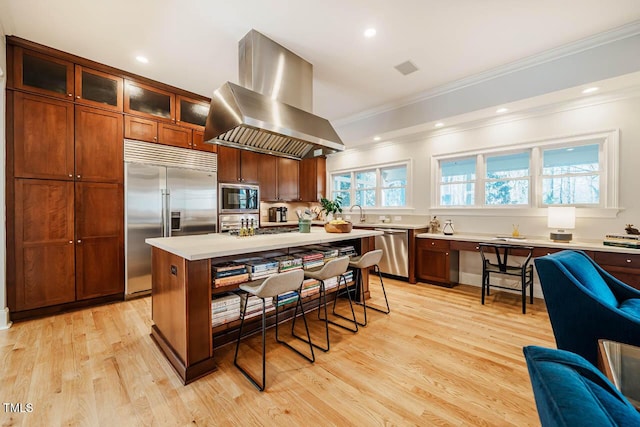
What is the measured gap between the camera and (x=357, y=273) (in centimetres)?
338

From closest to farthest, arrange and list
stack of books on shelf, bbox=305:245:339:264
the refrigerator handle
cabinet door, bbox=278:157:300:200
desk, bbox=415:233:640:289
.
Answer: desk, bbox=415:233:640:289
stack of books on shelf, bbox=305:245:339:264
the refrigerator handle
cabinet door, bbox=278:157:300:200

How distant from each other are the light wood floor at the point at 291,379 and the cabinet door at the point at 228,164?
2.38 metres

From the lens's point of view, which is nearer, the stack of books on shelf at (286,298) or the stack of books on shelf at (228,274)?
the stack of books on shelf at (228,274)

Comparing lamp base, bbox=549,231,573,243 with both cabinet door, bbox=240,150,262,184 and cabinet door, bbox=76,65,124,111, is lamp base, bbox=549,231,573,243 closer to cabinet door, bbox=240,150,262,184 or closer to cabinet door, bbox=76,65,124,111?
→ cabinet door, bbox=240,150,262,184

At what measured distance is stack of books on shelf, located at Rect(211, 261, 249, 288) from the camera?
81.3 inches

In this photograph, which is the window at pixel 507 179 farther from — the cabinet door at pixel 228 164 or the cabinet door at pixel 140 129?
the cabinet door at pixel 140 129

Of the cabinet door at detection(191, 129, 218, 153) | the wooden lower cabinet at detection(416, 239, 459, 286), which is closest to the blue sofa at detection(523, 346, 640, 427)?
the wooden lower cabinet at detection(416, 239, 459, 286)

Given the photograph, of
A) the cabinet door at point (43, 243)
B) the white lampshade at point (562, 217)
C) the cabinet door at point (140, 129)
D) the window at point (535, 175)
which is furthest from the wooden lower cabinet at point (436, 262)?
the cabinet door at point (43, 243)

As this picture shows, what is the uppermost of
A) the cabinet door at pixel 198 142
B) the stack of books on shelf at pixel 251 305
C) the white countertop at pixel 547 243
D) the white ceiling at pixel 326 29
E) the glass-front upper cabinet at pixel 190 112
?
the white ceiling at pixel 326 29

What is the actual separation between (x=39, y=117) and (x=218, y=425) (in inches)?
142

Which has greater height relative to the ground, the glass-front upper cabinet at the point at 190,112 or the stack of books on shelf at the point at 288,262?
the glass-front upper cabinet at the point at 190,112

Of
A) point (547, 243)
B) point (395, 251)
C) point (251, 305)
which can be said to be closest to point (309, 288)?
point (251, 305)

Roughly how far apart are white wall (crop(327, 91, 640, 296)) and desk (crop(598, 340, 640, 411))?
122 inches

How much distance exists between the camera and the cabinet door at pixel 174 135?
3693 millimetres
